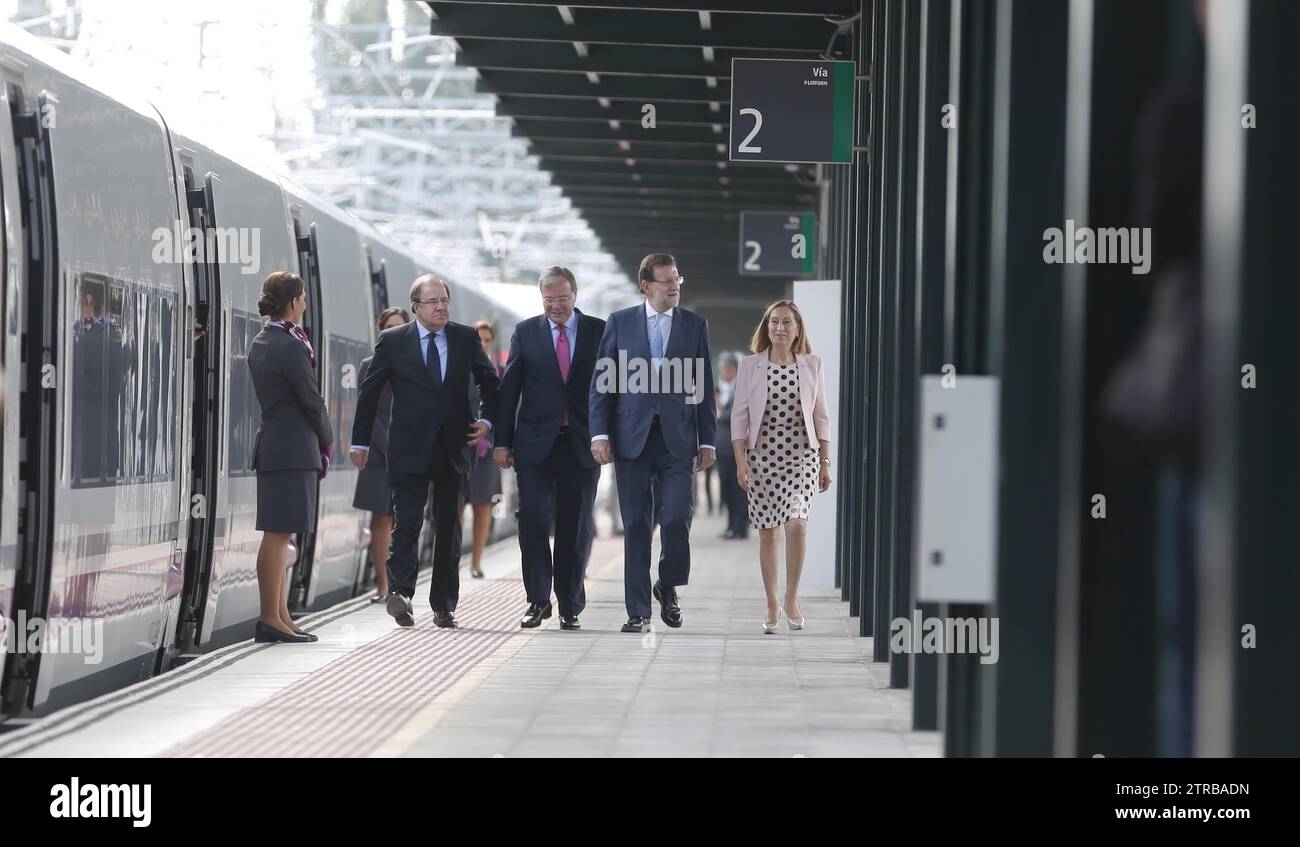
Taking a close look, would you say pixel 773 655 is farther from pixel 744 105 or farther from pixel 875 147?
pixel 744 105

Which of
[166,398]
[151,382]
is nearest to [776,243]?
[166,398]

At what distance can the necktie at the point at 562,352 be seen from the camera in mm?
10812

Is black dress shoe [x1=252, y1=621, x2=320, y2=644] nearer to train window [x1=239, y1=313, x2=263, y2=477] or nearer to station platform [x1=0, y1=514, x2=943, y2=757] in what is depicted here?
station platform [x1=0, y1=514, x2=943, y2=757]

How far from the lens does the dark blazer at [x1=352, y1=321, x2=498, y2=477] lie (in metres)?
10.8

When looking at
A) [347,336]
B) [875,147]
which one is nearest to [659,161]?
[347,336]

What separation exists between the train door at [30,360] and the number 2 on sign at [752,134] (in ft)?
20.7

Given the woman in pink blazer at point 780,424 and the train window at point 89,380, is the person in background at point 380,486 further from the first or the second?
the train window at point 89,380

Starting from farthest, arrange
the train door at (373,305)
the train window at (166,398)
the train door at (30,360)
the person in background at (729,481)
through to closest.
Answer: the person in background at (729,481), the train door at (373,305), the train window at (166,398), the train door at (30,360)

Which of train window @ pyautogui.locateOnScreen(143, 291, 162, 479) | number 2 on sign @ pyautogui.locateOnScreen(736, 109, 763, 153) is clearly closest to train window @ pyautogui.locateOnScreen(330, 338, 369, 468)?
number 2 on sign @ pyautogui.locateOnScreen(736, 109, 763, 153)

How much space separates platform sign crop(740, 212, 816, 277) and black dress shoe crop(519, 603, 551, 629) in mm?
9888

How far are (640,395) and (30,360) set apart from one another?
159 inches

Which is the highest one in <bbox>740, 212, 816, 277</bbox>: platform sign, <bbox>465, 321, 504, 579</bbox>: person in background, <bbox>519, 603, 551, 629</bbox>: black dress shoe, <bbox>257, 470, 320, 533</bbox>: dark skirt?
<bbox>740, 212, 816, 277</bbox>: platform sign

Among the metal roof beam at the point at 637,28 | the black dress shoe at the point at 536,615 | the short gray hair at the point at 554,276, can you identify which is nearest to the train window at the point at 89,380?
the short gray hair at the point at 554,276

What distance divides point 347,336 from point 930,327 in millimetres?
7698
